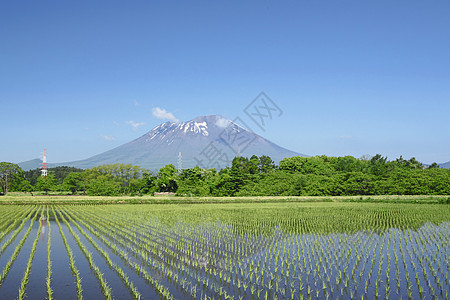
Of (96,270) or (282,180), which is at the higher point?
(282,180)

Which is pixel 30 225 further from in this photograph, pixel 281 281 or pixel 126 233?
pixel 281 281

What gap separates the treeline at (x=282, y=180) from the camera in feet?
129

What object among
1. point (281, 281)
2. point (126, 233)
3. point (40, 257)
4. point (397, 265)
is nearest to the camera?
point (281, 281)

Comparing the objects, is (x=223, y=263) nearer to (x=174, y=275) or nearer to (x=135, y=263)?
(x=174, y=275)

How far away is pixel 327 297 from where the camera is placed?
5.88 m

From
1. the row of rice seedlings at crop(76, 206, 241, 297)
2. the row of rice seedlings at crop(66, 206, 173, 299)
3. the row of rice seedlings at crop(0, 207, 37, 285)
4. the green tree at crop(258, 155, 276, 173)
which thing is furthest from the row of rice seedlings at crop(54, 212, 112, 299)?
the green tree at crop(258, 155, 276, 173)

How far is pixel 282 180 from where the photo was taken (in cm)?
4544

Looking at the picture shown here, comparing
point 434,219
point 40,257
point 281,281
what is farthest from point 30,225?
point 434,219

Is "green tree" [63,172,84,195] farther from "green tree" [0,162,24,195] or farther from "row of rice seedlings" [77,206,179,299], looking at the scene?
"row of rice seedlings" [77,206,179,299]

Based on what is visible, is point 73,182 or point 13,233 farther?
point 73,182

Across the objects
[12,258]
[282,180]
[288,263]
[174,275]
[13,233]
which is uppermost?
[282,180]

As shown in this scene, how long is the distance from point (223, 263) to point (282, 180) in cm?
3784

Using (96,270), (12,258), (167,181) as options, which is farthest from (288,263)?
(167,181)

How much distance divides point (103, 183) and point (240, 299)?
43.4 meters
